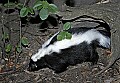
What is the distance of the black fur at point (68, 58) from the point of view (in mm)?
4570

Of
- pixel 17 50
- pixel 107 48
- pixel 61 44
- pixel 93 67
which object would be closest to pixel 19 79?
pixel 17 50

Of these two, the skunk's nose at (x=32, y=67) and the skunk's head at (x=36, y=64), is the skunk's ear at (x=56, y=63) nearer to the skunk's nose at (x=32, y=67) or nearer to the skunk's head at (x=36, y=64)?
the skunk's head at (x=36, y=64)

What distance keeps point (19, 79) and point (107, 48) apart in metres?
1.42

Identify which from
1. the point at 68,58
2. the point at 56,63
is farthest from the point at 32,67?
the point at 68,58

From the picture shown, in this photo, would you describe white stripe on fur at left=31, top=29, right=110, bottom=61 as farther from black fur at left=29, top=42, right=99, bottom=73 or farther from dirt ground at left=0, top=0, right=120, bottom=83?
dirt ground at left=0, top=0, right=120, bottom=83

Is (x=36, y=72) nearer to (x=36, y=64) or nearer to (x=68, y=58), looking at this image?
(x=36, y=64)

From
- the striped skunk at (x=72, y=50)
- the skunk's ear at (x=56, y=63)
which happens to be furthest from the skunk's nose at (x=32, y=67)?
the skunk's ear at (x=56, y=63)

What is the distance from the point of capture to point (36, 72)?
4.70 metres

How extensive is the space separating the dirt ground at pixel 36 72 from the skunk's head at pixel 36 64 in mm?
62

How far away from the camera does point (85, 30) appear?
458 cm

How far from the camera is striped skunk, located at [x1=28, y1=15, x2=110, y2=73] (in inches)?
178

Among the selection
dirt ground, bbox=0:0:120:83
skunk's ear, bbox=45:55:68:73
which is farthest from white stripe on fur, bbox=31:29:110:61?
dirt ground, bbox=0:0:120:83

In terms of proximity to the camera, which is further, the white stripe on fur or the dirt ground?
the white stripe on fur

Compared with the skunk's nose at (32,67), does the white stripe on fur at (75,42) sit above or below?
above
